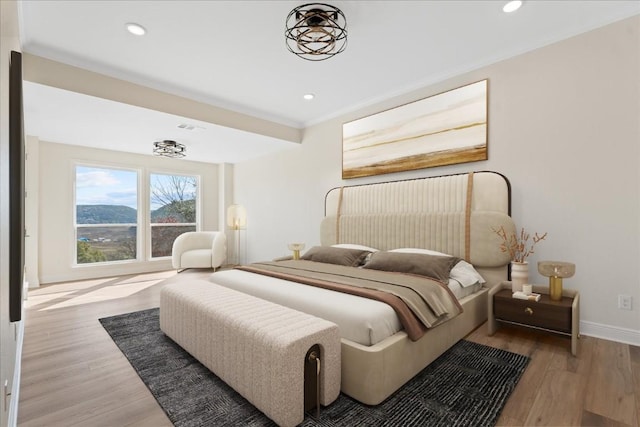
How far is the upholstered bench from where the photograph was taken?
4.89ft

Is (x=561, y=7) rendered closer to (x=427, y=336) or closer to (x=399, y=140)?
(x=399, y=140)

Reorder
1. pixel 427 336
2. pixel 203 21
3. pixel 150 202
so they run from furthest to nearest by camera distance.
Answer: pixel 150 202, pixel 203 21, pixel 427 336

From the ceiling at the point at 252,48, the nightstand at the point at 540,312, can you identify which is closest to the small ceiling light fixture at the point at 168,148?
the ceiling at the point at 252,48

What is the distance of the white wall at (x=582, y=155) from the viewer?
246cm

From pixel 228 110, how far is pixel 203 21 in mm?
1865

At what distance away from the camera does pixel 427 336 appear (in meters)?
2.08

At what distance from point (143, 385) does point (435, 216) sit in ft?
9.88

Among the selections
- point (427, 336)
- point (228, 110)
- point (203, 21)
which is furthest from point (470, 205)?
point (228, 110)

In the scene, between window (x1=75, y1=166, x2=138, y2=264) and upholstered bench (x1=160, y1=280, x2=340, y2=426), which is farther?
window (x1=75, y1=166, x2=138, y2=264)

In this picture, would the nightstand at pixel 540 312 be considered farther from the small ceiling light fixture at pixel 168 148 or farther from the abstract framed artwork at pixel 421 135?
the small ceiling light fixture at pixel 168 148

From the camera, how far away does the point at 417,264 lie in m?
2.79

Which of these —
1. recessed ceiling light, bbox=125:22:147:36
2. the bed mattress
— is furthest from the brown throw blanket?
recessed ceiling light, bbox=125:22:147:36

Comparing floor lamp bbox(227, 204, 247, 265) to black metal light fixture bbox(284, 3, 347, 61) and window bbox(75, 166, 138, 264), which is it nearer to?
window bbox(75, 166, 138, 264)

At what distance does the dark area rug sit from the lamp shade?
4.20m
